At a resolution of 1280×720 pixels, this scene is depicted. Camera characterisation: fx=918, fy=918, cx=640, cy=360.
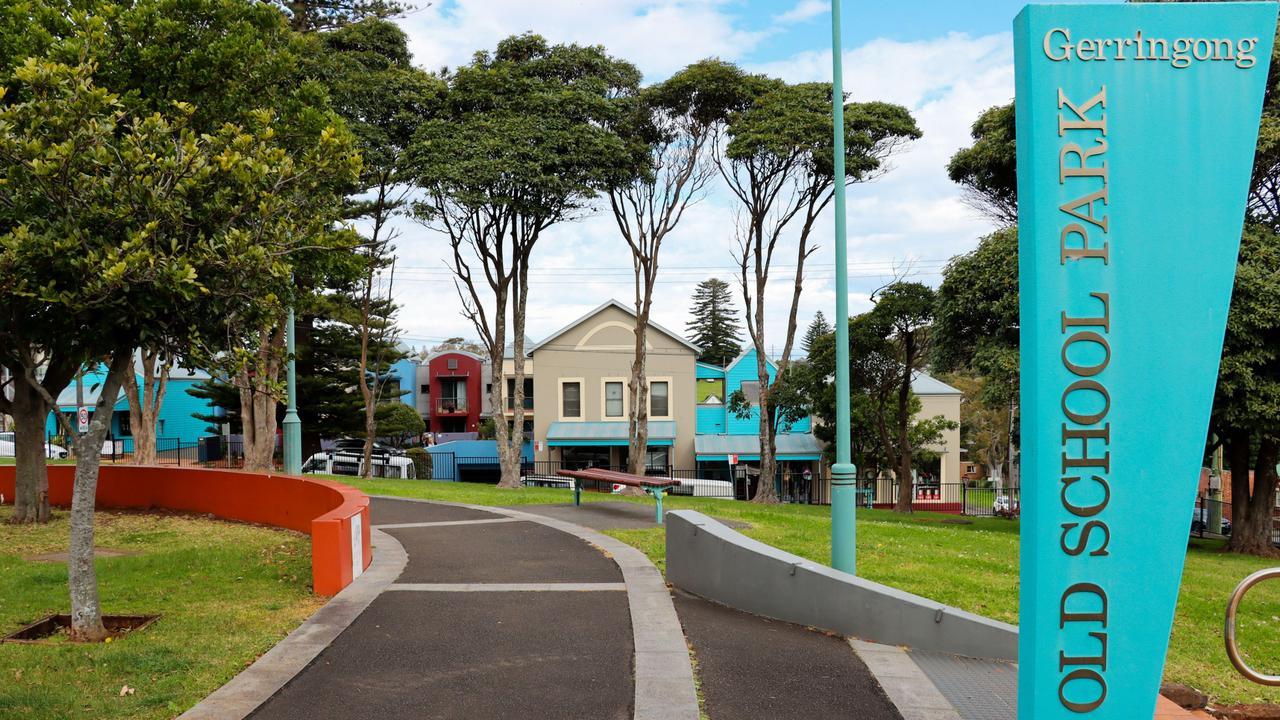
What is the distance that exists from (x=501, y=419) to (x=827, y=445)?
16378mm

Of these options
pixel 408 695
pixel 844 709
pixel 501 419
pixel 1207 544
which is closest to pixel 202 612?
pixel 408 695

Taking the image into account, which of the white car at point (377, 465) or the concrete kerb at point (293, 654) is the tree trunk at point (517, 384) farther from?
the concrete kerb at point (293, 654)

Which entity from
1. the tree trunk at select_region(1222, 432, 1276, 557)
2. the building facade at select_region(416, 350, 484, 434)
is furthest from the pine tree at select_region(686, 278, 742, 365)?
the tree trunk at select_region(1222, 432, 1276, 557)

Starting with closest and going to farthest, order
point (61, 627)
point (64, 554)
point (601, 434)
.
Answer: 1. point (61, 627)
2. point (64, 554)
3. point (601, 434)

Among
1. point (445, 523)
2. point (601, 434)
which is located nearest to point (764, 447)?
point (601, 434)

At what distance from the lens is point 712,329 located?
83.1 m

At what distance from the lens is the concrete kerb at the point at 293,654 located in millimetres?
6016

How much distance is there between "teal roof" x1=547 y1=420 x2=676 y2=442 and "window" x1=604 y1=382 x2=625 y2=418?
720 mm

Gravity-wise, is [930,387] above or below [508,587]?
above

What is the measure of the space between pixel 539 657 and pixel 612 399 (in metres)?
35.1

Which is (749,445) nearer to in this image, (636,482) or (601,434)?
(601,434)

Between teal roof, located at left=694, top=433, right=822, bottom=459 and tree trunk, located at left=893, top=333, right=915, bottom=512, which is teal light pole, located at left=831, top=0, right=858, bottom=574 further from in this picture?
teal roof, located at left=694, top=433, right=822, bottom=459

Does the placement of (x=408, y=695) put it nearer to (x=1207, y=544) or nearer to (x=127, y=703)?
(x=127, y=703)

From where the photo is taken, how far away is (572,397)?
42344mm
